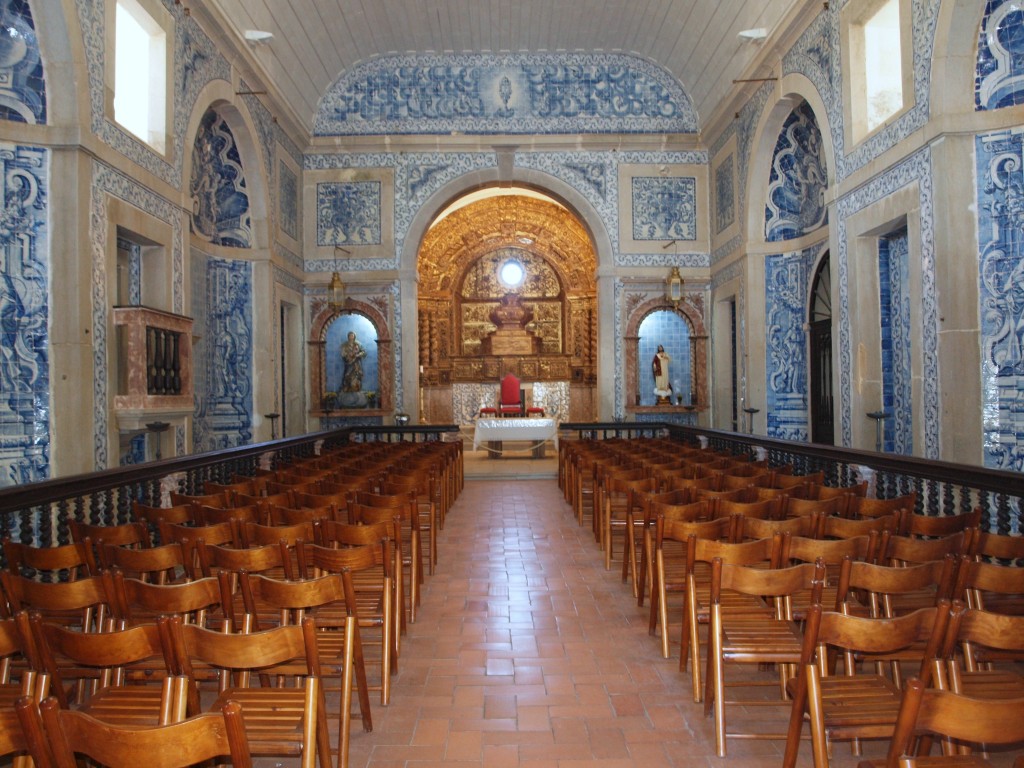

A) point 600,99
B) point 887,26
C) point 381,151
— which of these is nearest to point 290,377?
point 381,151

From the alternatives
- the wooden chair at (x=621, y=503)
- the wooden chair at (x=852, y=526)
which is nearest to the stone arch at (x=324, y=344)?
the wooden chair at (x=621, y=503)

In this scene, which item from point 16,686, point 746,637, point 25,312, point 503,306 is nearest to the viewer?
point 16,686

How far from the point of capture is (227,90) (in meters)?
12.2

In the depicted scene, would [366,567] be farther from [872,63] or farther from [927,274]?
[872,63]

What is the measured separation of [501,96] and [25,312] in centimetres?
1171

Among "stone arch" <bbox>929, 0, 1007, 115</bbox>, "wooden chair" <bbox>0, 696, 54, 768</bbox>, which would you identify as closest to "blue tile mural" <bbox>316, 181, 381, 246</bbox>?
"stone arch" <bbox>929, 0, 1007, 115</bbox>

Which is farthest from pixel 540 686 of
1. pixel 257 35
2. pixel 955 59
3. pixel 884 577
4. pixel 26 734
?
pixel 257 35

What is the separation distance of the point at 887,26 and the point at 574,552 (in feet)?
26.9

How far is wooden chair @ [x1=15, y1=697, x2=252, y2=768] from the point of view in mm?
1851

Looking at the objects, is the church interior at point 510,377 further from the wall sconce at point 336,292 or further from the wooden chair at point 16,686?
the wall sconce at point 336,292

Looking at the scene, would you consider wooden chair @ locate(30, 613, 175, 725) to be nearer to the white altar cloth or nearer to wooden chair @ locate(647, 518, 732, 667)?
wooden chair @ locate(647, 518, 732, 667)

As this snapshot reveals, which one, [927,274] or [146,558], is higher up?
[927,274]

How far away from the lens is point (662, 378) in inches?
673

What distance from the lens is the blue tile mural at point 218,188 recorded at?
1284 centimetres
